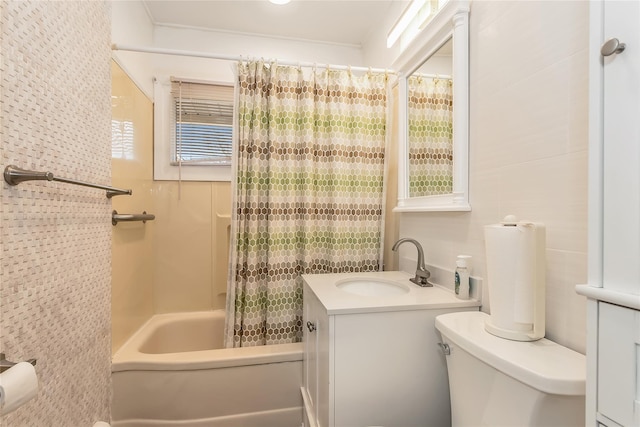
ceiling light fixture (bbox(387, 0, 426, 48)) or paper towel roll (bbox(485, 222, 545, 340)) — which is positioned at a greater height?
ceiling light fixture (bbox(387, 0, 426, 48))

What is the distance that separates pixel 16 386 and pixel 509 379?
42.9 inches

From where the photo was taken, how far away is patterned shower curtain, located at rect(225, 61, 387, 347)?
1.62 m

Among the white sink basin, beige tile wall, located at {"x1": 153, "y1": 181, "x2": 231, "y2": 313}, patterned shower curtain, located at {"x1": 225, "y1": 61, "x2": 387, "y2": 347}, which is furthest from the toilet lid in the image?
beige tile wall, located at {"x1": 153, "y1": 181, "x2": 231, "y2": 313}

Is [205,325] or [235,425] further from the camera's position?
[205,325]

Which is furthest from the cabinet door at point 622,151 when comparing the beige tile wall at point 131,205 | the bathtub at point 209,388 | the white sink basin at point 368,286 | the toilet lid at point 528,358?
the beige tile wall at point 131,205

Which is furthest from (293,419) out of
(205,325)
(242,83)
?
(242,83)

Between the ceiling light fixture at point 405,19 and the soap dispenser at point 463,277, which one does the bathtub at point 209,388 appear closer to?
the soap dispenser at point 463,277

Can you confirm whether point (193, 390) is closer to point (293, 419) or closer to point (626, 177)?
point (293, 419)

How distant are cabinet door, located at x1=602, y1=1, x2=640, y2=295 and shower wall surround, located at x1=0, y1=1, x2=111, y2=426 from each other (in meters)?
1.26

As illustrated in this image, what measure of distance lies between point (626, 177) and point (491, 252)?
0.40 metres

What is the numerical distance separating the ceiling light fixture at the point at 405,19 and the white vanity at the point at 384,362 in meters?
1.32

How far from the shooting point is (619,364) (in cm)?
46

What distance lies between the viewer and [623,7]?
0.47 meters

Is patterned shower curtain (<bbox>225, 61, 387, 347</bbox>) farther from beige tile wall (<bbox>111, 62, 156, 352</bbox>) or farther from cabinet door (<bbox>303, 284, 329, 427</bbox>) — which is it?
beige tile wall (<bbox>111, 62, 156, 352</bbox>)
